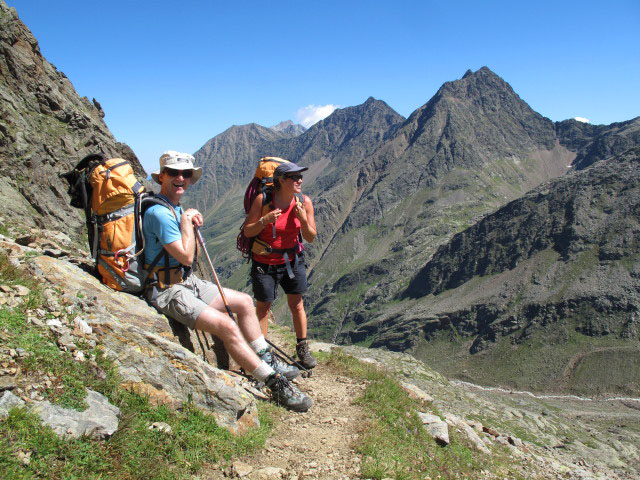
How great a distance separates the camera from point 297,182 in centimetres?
842

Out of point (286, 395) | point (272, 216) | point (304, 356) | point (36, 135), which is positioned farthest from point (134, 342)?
point (36, 135)

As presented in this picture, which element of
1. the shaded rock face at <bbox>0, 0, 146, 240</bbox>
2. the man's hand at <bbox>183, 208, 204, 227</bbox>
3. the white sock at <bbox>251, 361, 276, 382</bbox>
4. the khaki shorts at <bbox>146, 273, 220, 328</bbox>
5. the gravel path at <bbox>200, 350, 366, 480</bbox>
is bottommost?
the gravel path at <bbox>200, 350, 366, 480</bbox>

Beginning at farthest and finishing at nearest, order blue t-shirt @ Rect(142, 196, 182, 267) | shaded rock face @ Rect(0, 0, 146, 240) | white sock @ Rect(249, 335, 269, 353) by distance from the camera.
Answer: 1. shaded rock face @ Rect(0, 0, 146, 240)
2. white sock @ Rect(249, 335, 269, 353)
3. blue t-shirt @ Rect(142, 196, 182, 267)

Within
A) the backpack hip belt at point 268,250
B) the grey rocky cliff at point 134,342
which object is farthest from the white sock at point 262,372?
the backpack hip belt at point 268,250

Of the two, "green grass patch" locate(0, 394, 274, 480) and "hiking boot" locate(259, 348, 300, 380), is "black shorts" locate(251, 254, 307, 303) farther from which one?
"green grass patch" locate(0, 394, 274, 480)

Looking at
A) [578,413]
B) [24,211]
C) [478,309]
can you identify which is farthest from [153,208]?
[478,309]

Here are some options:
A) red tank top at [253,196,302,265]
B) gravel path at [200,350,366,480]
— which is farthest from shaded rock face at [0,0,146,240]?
gravel path at [200,350,366,480]

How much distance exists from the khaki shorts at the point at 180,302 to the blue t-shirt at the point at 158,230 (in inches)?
17.5

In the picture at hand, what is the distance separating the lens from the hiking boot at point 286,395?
7438mm

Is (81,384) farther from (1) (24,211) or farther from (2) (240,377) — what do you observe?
(1) (24,211)

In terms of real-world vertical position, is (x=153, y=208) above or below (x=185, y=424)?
above

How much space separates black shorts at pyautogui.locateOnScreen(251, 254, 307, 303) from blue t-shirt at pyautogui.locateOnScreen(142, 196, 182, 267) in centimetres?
219

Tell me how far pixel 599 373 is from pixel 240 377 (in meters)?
149

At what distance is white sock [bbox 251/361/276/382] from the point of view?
7.23 metres
